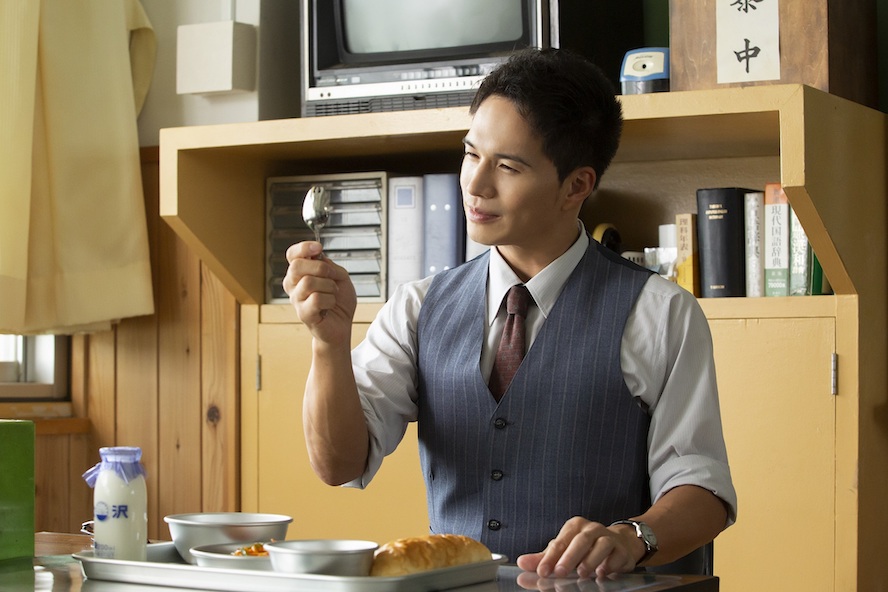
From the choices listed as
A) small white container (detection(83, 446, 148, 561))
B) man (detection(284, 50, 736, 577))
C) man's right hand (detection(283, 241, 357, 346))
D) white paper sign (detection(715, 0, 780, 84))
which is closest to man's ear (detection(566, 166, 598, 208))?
man (detection(284, 50, 736, 577))

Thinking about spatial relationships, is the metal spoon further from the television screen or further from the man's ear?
the television screen

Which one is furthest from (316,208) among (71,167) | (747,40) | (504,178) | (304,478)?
(71,167)

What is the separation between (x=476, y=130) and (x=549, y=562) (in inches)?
25.4

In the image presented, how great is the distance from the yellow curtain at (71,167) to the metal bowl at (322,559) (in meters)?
1.61

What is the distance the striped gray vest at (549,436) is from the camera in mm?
1550

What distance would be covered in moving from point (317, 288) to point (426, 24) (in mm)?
1228

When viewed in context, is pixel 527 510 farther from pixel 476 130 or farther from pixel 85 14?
pixel 85 14

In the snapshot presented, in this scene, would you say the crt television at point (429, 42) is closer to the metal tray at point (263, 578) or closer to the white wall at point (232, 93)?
the white wall at point (232, 93)

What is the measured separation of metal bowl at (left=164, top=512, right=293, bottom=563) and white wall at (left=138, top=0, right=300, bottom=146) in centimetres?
166

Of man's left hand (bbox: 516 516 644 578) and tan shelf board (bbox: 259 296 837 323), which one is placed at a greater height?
tan shelf board (bbox: 259 296 837 323)

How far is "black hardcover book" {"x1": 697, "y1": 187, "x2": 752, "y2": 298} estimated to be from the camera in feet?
7.45

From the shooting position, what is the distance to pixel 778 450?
222 centimetres

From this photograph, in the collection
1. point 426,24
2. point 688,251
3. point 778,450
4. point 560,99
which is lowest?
point 778,450

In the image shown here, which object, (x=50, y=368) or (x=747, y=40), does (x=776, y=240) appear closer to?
(x=747, y=40)
